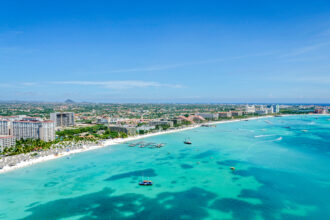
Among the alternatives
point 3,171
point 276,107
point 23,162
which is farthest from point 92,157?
point 276,107

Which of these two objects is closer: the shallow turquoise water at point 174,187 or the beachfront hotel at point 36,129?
the shallow turquoise water at point 174,187

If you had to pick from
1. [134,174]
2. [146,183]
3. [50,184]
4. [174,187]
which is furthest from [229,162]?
[50,184]

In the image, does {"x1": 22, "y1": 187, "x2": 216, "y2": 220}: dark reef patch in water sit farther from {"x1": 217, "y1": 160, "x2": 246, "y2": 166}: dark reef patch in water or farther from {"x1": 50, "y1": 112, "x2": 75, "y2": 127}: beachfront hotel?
{"x1": 50, "y1": 112, "x2": 75, "y2": 127}: beachfront hotel

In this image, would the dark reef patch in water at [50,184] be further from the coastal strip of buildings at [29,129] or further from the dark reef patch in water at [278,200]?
the coastal strip of buildings at [29,129]

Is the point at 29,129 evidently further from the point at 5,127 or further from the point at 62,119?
the point at 62,119

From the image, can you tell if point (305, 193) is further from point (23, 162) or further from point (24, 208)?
point (23, 162)

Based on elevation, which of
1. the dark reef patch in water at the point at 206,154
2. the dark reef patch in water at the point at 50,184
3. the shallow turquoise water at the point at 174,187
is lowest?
the dark reef patch in water at the point at 50,184

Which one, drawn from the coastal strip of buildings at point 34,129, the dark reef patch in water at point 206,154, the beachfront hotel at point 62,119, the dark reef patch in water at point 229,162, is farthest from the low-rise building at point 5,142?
the dark reef patch in water at point 229,162
